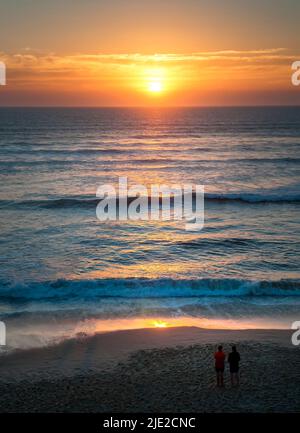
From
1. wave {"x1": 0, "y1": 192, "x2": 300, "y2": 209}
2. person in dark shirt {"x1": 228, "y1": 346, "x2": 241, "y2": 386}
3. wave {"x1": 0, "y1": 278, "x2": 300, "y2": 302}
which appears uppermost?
wave {"x1": 0, "y1": 192, "x2": 300, "y2": 209}

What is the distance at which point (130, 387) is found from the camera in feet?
39.8

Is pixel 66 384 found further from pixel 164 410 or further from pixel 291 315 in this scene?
pixel 291 315

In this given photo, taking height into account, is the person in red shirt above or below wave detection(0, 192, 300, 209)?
below

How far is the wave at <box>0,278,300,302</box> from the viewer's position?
19078 mm

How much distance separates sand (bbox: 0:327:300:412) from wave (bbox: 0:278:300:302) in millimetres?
3685

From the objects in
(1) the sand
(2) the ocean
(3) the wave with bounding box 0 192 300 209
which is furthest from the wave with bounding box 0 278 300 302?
(3) the wave with bounding box 0 192 300 209

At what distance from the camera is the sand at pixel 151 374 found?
11273 millimetres

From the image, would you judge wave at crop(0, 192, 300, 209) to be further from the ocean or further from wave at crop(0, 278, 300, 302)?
wave at crop(0, 278, 300, 302)

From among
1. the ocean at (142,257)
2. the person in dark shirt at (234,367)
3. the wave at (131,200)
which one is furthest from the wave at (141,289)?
the wave at (131,200)

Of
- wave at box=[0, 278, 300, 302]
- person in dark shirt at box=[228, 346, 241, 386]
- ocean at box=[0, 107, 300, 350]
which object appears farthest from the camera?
wave at box=[0, 278, 300, 302]

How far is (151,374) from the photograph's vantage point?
42.0 feet

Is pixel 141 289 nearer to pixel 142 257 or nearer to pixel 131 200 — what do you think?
pixel 142 257

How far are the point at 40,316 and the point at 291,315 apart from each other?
28.5ft
